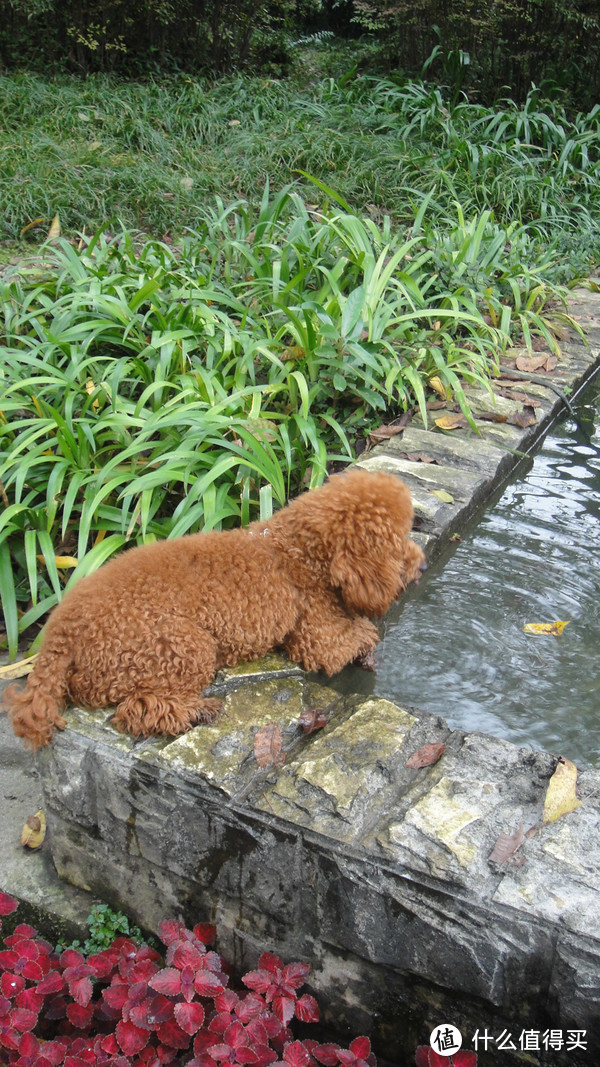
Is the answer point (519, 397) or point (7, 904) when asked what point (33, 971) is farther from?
point (519, 397)

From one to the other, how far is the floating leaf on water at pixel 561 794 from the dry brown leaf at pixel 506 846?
8cm

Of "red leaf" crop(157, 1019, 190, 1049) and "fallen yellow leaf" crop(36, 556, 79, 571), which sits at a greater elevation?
"fallen yellow leaf" crop(36, 556, 79, 571)

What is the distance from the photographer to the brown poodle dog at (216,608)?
2162 mm

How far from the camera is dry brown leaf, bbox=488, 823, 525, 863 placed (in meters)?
1.78

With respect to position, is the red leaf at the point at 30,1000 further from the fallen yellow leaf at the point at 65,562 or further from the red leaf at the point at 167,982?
the fallen yellow leaf at the point at 65,562

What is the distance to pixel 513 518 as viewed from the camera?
3844mm

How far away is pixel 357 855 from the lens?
5.96 feet

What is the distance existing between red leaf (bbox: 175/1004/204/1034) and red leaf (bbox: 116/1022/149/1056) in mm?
110

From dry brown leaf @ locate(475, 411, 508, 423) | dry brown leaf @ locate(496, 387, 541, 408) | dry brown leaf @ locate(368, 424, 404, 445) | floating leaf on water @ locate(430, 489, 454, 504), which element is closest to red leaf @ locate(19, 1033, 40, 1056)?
floating leaf on water @ locate(430, 489, 454, 504)

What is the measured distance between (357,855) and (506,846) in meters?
0.32

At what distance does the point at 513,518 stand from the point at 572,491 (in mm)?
448

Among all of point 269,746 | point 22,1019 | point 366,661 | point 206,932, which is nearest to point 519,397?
point 366,661

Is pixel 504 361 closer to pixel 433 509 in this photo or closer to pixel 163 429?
pixel 433 509

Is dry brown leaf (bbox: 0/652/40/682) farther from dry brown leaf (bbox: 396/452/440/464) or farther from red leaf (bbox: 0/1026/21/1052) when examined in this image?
dry brown leaf (bbox: 396/452/440/464)
